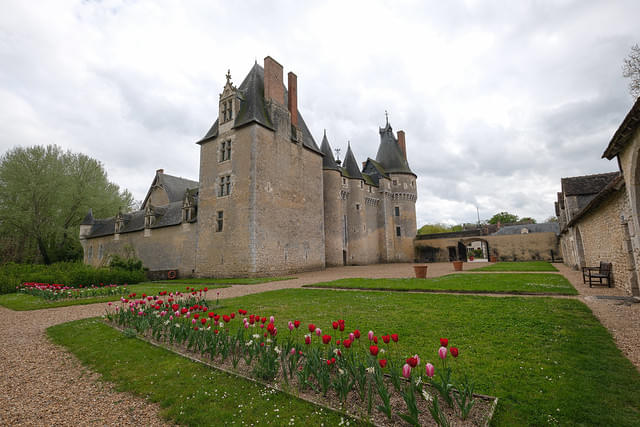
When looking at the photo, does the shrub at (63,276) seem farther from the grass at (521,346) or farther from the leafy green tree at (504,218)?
the leafy green tree at (504,218)

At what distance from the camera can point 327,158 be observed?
31641 mm

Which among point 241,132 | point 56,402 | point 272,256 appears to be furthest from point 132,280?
point 56,402

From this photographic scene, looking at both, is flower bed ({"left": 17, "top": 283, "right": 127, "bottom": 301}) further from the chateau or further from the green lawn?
the chateau

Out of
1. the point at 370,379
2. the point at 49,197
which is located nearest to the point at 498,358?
the point at 370,379

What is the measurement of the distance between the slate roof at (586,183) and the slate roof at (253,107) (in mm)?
17833

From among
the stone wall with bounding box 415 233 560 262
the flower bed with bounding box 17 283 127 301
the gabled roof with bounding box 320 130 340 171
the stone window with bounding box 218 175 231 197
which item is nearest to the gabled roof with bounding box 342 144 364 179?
the gabled roof with bounding box 320 130 340 171

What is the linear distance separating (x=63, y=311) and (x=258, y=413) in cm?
962

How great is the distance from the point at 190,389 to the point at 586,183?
828 inches

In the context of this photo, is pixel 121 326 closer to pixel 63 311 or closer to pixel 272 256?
pixel 63 311

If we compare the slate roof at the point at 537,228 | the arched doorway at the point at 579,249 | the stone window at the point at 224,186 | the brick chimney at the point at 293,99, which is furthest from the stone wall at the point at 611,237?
the slate roof at the point at 537,228

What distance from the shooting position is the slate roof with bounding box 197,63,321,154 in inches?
829

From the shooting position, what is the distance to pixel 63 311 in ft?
29.4

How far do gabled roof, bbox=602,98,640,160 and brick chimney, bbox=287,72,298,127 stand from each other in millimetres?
20722

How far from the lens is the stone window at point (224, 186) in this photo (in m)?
21.3
